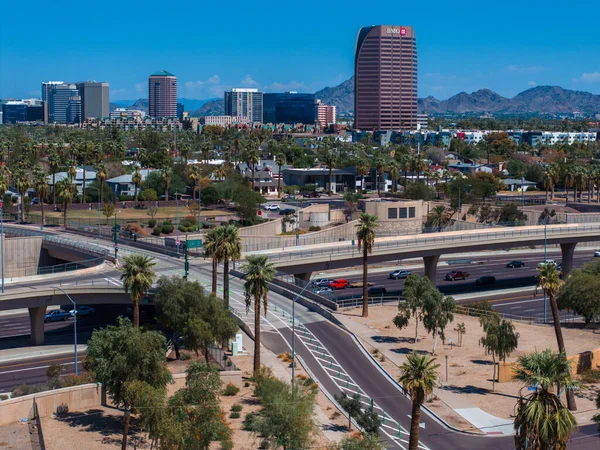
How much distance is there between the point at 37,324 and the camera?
64938mm

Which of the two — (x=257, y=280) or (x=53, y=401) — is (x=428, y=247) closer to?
(x=257, y=280)

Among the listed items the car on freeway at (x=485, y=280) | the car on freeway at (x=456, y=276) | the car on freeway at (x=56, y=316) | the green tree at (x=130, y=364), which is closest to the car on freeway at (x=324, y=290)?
the car on freeway at (x=456, y=276)

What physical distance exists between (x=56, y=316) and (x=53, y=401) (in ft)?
92.7

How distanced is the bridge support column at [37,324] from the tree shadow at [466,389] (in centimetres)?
3078

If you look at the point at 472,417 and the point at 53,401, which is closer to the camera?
the point at 472,417

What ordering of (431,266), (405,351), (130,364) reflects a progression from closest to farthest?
(130,364)
(405,351)
(431,266)

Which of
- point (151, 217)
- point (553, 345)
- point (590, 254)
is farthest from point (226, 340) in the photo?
point (590, 254)

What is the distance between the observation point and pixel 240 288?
70.8m

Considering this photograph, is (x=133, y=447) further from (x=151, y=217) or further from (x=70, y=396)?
(x=151, y=217)

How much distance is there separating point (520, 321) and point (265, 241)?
34.6 meters

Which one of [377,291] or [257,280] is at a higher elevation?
[257,280]

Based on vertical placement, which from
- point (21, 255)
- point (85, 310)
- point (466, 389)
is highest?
point (21, 255)

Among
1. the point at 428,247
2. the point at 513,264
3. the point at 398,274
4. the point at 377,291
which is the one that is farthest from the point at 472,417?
the point at 513,264

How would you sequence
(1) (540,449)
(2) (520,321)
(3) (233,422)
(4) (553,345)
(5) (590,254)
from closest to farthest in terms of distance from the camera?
(1) (540,449) → (3) (233,422) → (4) (553,345) → (2) (520,321) → (5) (590,254)
